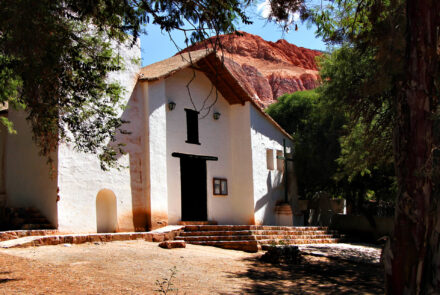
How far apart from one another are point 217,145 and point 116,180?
5092 millimetres

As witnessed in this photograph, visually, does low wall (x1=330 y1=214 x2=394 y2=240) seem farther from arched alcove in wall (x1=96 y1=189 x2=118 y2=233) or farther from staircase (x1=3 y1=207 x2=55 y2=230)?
staircase (x1=3 y1=207 x2=55 y2=230)

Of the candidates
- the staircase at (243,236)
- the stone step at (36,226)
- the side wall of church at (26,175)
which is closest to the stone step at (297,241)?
the staircase at (243,236)

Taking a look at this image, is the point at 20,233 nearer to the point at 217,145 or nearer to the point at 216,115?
the point at 217,145

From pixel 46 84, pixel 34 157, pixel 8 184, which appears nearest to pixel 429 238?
pixel 46 84

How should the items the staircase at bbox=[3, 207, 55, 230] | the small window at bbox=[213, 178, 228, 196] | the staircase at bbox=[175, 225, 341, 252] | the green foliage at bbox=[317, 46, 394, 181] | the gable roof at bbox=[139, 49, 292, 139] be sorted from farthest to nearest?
the small window at bbox=[213, 178, 228, 196]
the gable roof at bbox=[139, 49, 292, 139]
the staircase at bbox=[175, 225, 341, 252]
the staircase at bbox=[3, 207, 55, 230]
the green foliage at bbox=[317, 46, 394, 181]

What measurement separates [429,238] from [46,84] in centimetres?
575

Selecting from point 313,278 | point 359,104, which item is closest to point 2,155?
point 313,278

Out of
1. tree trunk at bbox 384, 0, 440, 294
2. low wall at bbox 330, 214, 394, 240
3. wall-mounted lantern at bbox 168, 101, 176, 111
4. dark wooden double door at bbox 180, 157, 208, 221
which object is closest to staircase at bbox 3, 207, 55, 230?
dark wooden double door at bbox 180, 157, 208, 221

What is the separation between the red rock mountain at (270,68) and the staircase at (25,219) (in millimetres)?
37774

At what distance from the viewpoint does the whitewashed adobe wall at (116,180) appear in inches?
471

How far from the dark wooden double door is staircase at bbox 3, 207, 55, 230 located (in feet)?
16.3

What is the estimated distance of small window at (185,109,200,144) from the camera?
16312 mm

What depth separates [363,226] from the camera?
59.5 feet

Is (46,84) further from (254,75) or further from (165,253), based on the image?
(254,75)
